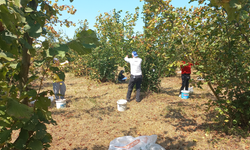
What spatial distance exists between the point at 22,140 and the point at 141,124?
3438 mm

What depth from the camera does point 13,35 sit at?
95 cm

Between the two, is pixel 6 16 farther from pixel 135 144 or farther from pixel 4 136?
pixel 135 144

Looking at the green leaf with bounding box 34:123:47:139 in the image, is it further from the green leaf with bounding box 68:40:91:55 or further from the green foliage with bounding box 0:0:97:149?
the green leaf with bounding box 68:40:91:55

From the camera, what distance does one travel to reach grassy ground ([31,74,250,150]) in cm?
337

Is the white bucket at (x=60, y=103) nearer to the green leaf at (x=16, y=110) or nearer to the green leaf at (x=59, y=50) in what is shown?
the green leaf at (x=16, y=110)

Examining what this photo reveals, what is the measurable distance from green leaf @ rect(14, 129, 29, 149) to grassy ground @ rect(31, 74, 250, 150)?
7.46ft

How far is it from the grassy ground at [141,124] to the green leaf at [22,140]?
227 centimetres

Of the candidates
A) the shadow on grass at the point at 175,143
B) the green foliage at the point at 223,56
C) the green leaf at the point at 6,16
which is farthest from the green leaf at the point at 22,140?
the green foliage at the point at 223,56

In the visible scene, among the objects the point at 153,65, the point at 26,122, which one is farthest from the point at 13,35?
the point at 153,65

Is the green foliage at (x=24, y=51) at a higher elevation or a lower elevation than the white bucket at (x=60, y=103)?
higher

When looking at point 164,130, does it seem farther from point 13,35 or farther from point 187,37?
point 13,35

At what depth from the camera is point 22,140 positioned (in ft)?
4.08

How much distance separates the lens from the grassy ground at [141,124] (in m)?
3.37

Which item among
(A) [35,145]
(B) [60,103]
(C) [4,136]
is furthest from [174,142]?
(B) [60,103]
